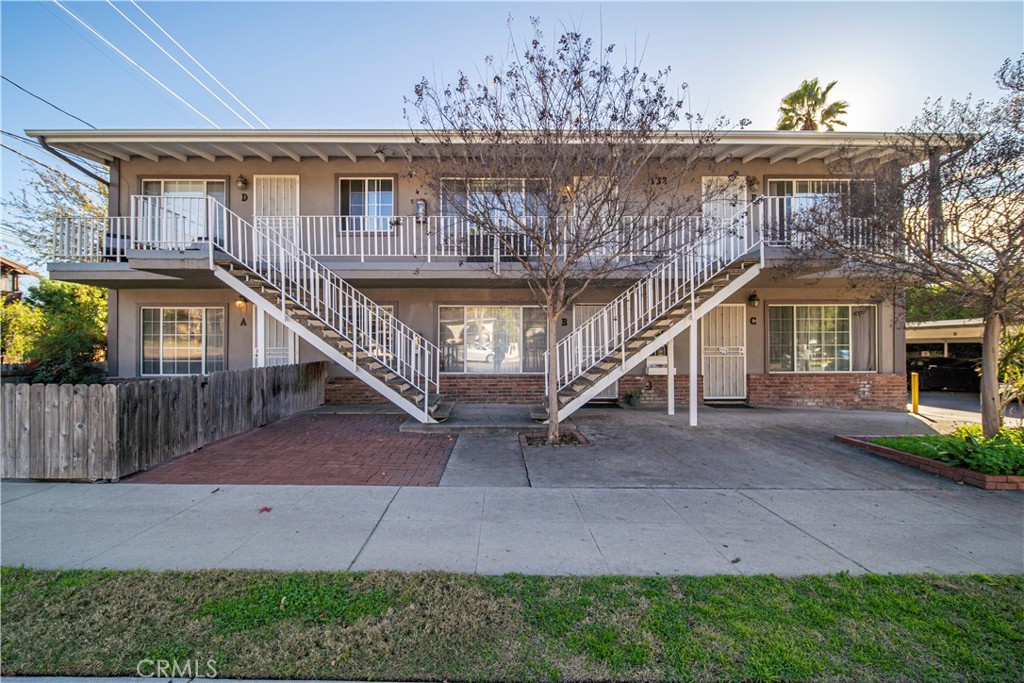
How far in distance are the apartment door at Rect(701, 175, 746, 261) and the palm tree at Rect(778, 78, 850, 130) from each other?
31.5ft

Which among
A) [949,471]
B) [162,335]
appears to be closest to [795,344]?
[949,471]

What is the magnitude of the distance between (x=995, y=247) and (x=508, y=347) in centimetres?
909

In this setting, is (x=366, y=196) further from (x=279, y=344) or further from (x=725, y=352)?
(x=725, y=352)

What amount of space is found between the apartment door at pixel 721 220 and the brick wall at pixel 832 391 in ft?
13.4

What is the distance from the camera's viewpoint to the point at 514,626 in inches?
115

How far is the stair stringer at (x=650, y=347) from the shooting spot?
8906mm

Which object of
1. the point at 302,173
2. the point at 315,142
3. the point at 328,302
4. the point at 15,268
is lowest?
the point at 328,302

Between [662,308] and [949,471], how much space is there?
4.97m

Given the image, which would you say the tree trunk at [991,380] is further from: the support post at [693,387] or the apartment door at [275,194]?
the apartment door at [275,194]

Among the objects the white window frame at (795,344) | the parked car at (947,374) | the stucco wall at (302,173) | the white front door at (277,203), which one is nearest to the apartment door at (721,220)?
the stucco wall at (302,173)

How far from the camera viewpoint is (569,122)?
7.25m

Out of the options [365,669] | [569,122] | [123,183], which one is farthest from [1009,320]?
[123,183]

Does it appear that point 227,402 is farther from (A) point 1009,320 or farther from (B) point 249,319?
(A) point 1009,320

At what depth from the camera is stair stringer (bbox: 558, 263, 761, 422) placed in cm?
891
